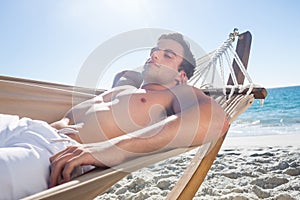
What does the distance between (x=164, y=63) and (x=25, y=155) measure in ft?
3.20

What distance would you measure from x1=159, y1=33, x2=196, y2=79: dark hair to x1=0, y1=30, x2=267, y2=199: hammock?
0.40 ft

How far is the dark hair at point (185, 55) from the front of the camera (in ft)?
5.12

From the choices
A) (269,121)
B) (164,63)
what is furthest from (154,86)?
(269,121)

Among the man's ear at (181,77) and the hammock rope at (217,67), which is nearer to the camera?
the man's ear at (181,77)

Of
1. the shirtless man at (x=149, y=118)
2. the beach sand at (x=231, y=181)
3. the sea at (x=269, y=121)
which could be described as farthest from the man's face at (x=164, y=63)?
the sea at (x=269, y=121)

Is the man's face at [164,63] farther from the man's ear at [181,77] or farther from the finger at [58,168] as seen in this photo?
the finger at [58,168]

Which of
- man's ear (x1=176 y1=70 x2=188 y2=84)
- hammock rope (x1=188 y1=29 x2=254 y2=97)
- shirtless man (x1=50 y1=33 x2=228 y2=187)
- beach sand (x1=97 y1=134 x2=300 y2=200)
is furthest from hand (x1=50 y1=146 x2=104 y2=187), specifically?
beach sand (x1=97 y1=134 x2=300 y2=200)

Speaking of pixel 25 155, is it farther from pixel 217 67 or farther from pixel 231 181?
pixel 231 181

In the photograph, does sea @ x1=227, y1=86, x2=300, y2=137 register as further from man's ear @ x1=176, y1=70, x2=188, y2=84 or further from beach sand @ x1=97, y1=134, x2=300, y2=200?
→ man's ear @ x1=176, y1=70, x2=188, y2=84

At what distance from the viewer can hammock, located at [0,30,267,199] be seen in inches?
24.9

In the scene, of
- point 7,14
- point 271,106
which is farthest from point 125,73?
point 271,106

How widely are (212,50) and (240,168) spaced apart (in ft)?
3.12

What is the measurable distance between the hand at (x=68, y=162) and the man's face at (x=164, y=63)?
2.68 ft

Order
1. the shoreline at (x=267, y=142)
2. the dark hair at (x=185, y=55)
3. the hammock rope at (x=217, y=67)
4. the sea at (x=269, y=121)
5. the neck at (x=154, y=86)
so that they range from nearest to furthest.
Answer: the neck at (x=154, y=86) → the dark hair at (x=185, y=55) → the hammock rope at (x=217, y=67) → the shoreline at (x=267, y=142) → the sea at (x=269, y=121)
